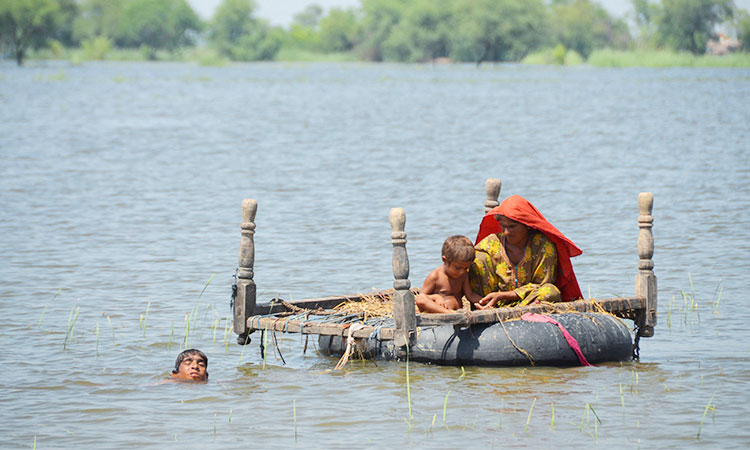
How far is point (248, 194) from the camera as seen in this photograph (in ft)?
85.3

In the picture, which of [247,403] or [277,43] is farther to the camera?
[277,43]

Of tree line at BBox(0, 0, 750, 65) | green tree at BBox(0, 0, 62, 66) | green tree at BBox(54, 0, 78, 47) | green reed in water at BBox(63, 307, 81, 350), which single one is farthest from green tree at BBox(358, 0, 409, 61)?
green reed in water at BBox(63, 307, 81, 350)

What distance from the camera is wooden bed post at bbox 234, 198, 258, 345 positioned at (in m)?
Answer: 10.2

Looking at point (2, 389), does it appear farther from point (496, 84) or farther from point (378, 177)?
point (496, 84)

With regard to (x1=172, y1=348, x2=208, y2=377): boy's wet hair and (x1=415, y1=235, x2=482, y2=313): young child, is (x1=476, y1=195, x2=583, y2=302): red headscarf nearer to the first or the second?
(x1=415, y1=235, x2=482, y2=313): young child

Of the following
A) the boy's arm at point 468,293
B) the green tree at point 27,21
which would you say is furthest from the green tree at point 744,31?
the boy's arm at point 468,293

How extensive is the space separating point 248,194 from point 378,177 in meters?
3.82

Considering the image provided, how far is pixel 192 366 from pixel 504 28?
96364 mm

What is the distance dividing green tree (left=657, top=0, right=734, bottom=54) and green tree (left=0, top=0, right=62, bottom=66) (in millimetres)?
49472

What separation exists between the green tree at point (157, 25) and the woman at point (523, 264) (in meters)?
132

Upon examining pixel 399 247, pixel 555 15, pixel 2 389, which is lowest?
pixel 2 389

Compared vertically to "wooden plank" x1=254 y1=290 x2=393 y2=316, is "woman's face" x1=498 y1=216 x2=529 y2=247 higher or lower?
higher

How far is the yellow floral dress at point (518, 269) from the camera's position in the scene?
1012cm

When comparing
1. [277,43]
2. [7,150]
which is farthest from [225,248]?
[277,43]
